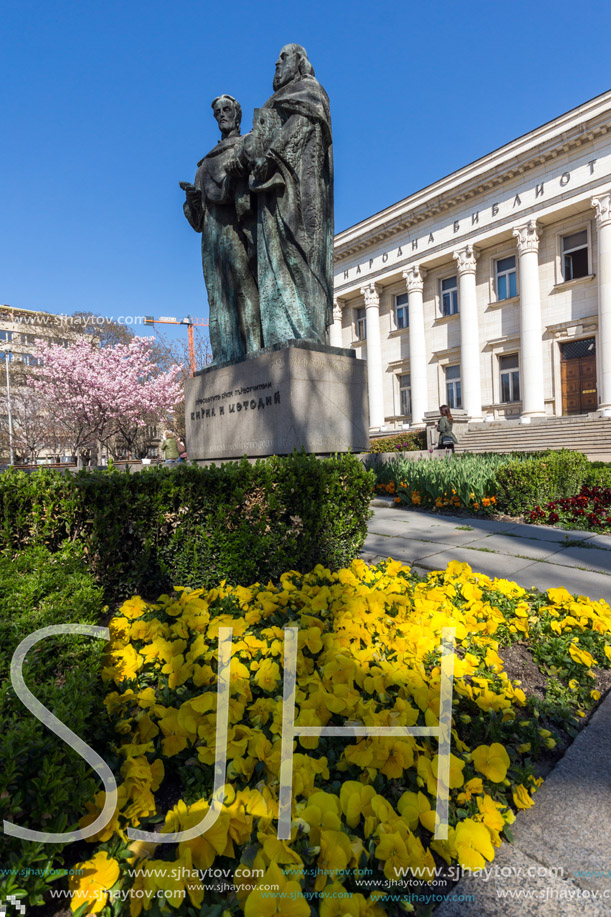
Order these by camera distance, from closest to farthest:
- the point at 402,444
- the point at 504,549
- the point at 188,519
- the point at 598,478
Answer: the point at 188,519 → the point at 504,549 → the point at 598,478 → the point at 402,444

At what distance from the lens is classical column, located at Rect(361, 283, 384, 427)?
29656 mm

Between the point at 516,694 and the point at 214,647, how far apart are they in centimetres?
129

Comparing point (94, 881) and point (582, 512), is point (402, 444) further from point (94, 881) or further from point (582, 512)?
point (94, 881)

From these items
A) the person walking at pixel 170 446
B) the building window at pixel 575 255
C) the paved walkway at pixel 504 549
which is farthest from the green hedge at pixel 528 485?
the building window at pixel 575 255

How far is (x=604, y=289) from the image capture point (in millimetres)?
19750

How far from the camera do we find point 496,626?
2252 millimetres

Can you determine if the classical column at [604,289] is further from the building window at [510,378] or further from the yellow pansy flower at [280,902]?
the yellow pansy flower at [280,902]

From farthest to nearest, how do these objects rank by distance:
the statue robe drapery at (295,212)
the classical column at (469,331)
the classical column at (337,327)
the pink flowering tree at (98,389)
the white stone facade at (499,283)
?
the classical column at (337,327) < the pink flowering tree at (98,389) < the classical column at (469,331) < the white stone facade at (499,283) < the statue robe drapery at (295,212)

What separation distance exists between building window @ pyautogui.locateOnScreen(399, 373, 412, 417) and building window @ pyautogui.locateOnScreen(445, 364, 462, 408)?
282 centimetres

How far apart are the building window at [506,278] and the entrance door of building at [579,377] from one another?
4.36 metres

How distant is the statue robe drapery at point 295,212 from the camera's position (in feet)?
16.2

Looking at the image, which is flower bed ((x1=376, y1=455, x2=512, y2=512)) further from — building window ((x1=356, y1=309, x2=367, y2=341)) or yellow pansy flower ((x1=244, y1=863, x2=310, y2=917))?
building window ((x1=356, y1=309, x2=367, y2=341))

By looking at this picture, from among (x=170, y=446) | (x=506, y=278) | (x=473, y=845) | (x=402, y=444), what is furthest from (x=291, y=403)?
(x=506, y=278)

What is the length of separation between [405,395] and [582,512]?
24.7 m
